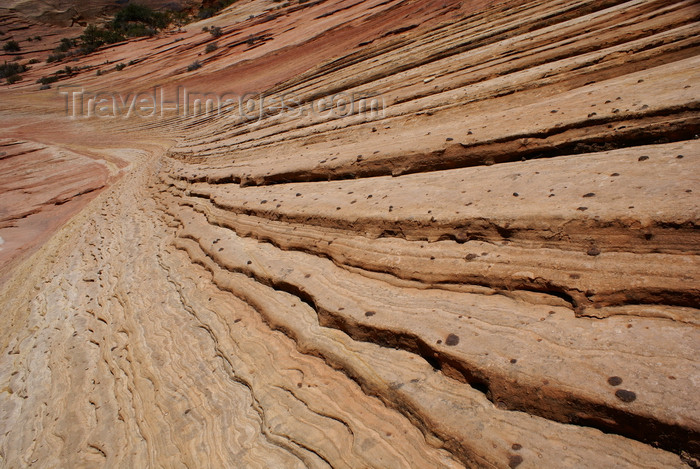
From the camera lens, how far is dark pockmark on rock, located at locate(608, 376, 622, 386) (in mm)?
1152

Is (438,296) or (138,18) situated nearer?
(438,296)

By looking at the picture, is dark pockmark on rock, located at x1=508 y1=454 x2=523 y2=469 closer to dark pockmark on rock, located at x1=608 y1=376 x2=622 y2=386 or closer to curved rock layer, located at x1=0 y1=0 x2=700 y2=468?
curved rock layer, located at x1=0 y1=0 x2=700 y2=468

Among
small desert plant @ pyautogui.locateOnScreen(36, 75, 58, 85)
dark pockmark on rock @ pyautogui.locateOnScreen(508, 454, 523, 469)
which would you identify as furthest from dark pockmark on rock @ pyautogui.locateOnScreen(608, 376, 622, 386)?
small desert plant @ pyautogui.locateOnScreen(36, 75, 58, 85)

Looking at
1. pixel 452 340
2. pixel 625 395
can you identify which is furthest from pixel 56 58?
pixel 625 395

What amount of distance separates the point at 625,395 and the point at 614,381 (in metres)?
0.05

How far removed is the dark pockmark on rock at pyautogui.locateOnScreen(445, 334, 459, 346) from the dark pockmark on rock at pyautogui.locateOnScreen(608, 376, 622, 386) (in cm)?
51

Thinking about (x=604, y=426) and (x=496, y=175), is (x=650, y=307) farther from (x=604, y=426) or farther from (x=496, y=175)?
(x=496, y=175)

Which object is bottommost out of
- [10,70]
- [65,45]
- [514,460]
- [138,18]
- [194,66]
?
[514,460]

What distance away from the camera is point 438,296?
1.81 metres

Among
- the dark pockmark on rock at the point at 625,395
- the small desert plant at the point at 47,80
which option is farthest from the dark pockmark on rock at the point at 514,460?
the small desert plant at the point at 47,80

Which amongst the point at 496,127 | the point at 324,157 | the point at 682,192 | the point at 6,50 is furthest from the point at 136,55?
the point at 682,192

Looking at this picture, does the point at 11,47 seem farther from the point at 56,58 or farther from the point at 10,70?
the point at 56,58

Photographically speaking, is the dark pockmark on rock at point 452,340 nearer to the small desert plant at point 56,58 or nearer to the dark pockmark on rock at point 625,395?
the dark pockmark on rock at point 625,395

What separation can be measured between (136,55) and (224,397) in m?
22.3
